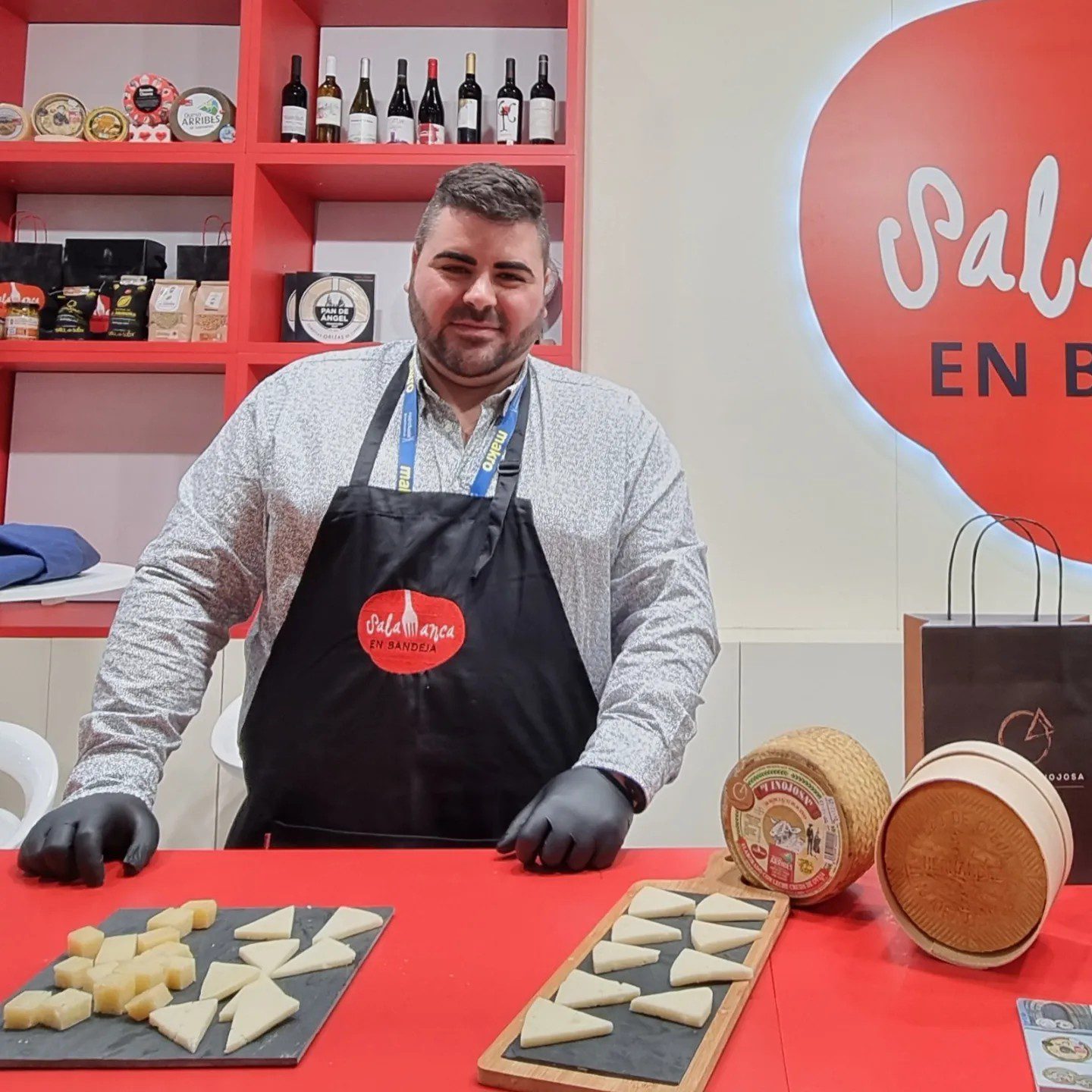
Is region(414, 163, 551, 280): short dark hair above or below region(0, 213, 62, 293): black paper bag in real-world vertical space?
below

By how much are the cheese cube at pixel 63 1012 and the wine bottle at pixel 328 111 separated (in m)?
2.47

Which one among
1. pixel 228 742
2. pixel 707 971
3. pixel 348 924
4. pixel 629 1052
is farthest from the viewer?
pixel 228 742

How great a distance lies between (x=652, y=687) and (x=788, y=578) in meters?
1.59

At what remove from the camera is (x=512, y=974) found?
87 cm

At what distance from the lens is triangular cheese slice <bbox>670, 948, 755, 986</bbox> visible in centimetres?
85

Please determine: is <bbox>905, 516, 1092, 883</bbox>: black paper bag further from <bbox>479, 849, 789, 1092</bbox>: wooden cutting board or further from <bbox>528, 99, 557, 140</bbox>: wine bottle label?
<bbox>528, 99, 557, 140</bbox>: wine bottle label

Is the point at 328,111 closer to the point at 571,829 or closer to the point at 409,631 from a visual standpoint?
the point at 409,631

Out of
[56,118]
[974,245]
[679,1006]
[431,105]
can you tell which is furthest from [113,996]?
[974,245]

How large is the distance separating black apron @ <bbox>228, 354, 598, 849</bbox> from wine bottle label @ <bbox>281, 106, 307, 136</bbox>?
5.39 ft

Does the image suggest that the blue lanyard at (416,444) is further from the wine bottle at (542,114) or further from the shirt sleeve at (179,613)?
the wine bottle at (542,114)

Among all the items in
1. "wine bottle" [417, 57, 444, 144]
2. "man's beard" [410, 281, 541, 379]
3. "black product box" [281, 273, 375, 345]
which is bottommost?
"man's beard" [410, 281, 541, 379]

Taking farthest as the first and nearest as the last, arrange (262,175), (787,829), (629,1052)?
(262,175), (787,829), (629,1052)

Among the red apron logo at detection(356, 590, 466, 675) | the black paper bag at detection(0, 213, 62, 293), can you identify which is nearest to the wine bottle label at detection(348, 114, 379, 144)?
the black paper bag at detection(0, 213, 62, 293)

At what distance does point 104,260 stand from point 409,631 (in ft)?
6.41
